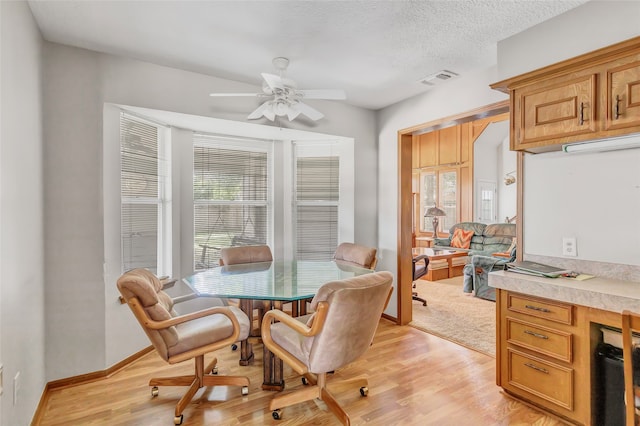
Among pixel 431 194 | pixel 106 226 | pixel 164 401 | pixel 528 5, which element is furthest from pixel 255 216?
pixel 431 194

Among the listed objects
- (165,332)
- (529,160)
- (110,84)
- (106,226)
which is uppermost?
(110,84)

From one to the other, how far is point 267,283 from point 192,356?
71 cm

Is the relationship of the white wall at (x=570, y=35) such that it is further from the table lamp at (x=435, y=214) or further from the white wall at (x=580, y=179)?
the table lamp at (x=435, y=214)

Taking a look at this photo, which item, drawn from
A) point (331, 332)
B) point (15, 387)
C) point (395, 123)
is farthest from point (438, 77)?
point (15, 387)

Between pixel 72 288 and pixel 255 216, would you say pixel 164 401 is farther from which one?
pixel 255 216

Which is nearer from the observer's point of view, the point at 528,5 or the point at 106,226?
the point at 528,5

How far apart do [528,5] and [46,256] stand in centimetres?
374

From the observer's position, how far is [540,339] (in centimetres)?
208

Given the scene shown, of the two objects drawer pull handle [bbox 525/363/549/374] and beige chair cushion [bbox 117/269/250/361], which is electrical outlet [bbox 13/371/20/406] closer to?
beige chair cushion [bbox 117/269/250/361]

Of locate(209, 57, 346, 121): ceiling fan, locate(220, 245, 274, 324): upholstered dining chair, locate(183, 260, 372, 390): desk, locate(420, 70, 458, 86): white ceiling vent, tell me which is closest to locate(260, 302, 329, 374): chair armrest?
locate(183, 260, 372, 390): desk

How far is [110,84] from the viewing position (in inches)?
104

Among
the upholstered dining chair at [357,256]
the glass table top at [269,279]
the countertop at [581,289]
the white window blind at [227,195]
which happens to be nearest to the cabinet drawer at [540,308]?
the countertop at [581,289]

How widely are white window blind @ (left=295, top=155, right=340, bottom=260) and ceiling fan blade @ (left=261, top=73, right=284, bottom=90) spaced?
6.65 ft

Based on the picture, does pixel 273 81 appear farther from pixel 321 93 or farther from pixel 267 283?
pixel 267 283
